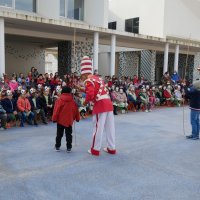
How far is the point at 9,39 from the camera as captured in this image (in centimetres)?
1647

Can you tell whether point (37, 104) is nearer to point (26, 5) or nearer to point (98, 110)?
point (98, 110)

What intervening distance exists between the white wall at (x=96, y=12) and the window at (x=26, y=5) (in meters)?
3.27

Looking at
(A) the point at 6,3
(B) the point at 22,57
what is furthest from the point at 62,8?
(B) the point at 22,57

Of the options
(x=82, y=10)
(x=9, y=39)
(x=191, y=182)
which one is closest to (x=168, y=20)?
(x=82, y=10)

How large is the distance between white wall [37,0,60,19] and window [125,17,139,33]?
857 centimetres

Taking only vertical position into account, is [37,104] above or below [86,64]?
below

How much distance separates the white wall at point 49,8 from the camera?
45.3 feet

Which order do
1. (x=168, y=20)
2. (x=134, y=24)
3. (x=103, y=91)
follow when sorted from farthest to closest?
1. (x=134, y=24)
2. (x=168, y=20)
3. (x=103, y=91)

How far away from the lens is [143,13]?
20.6m

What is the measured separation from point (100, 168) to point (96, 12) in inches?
492

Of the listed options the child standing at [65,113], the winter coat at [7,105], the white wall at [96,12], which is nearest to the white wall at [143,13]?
the white wall at [96,12]

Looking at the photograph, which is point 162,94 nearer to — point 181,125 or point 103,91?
point 181,125

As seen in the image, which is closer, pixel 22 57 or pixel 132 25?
pixel 22 57

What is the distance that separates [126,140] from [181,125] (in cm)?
299
